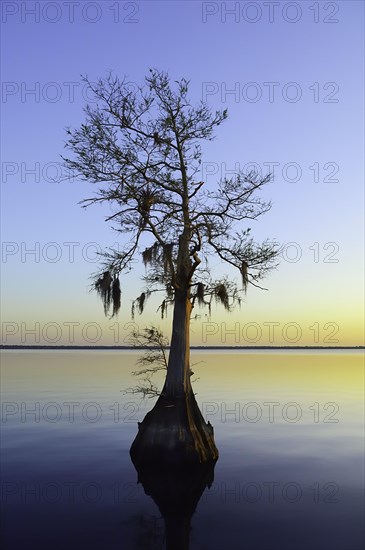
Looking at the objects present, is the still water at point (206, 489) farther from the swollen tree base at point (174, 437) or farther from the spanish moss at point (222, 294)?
the spanish moss at point (222, 294)

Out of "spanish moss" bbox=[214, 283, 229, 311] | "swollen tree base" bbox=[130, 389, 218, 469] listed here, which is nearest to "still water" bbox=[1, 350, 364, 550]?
"swollen tree base" bbox=[130, 389, 218, 469]

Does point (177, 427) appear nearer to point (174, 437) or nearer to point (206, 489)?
point (174, 437)

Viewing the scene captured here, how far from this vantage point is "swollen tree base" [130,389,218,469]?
21.9 metres

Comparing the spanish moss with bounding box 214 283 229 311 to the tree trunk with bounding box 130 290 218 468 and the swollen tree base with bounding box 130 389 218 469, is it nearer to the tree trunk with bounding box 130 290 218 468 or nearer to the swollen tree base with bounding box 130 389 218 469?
the tree trunk with bounding box 130 290 218 468

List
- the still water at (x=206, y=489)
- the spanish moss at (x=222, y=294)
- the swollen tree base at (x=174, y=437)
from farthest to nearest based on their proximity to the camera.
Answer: the spanish moss at (x=222, y=294) → the swollen tree base at (x=174, y=437) → the still water at (x=206, y=489)

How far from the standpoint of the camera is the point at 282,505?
67.5ft

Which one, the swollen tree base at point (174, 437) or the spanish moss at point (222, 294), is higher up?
the spanish moss at point (222, 294)

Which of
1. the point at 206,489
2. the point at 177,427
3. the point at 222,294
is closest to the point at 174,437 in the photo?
the point at 177,427

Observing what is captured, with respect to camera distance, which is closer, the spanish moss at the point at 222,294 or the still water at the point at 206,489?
the still water at the point at 206,489

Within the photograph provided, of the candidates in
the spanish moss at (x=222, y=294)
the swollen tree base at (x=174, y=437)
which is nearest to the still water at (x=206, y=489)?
the swollen tree base at (x=174, y=437)

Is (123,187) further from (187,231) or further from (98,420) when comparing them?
(98,420)

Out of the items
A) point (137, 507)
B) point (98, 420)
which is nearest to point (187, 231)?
point (137, 507)

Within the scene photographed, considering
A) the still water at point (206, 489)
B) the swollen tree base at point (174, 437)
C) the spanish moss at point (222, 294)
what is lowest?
the still water at point (206, 489)

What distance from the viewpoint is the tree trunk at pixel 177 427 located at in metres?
21.9
